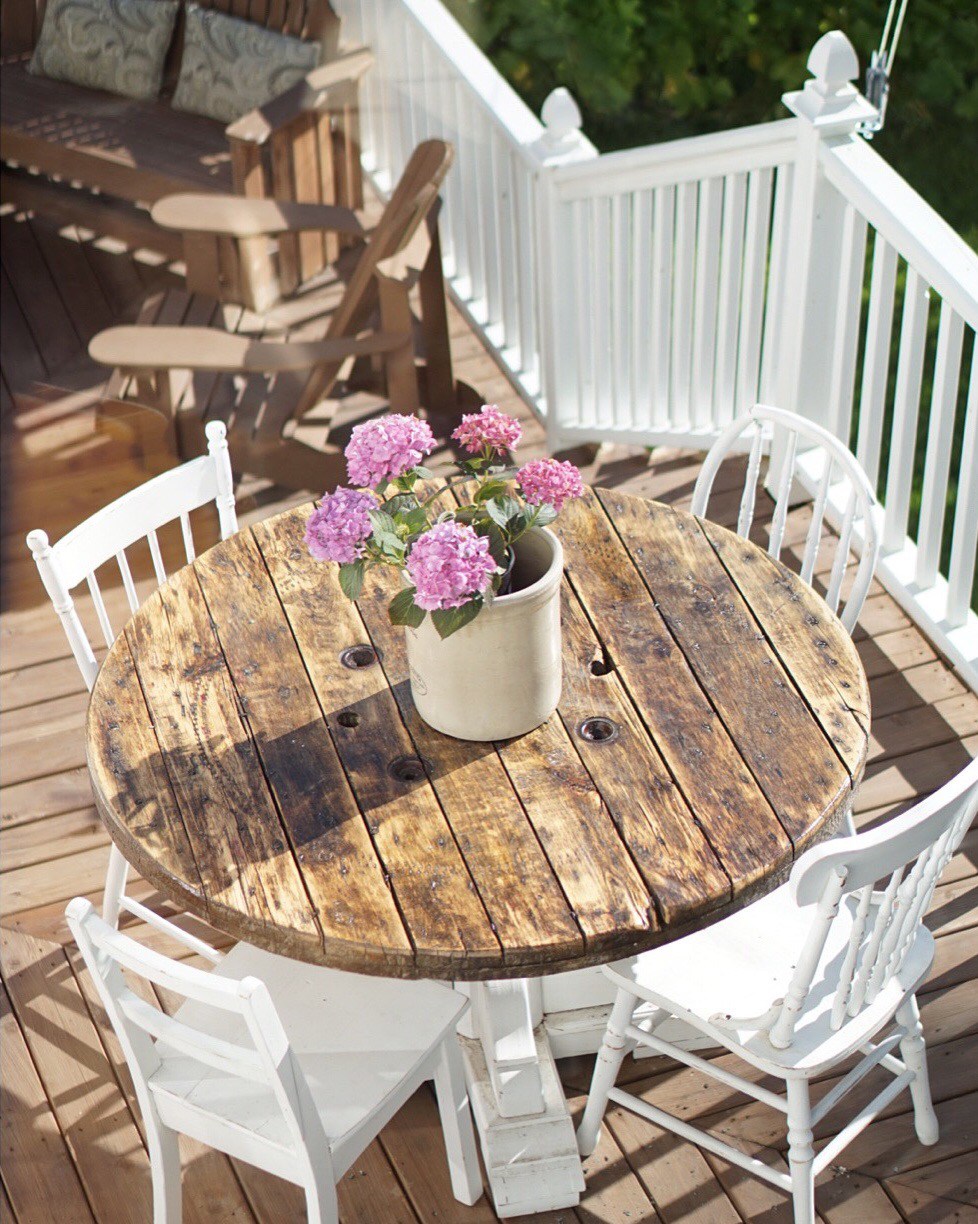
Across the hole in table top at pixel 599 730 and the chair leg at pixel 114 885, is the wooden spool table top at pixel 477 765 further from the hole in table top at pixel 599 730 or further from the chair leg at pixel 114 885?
the chair leg at pixel 114 885

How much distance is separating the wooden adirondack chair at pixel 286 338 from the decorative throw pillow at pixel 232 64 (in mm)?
863

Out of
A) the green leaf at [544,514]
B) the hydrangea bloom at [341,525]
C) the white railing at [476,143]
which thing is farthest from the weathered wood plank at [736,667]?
the white railing at [476,143]

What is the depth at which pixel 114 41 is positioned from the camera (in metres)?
5.01

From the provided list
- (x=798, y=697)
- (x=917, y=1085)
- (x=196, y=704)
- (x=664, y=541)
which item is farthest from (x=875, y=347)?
(x=196, y=704)

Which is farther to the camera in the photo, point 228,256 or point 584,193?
point 228,256

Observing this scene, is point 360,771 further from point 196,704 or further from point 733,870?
point 733,870

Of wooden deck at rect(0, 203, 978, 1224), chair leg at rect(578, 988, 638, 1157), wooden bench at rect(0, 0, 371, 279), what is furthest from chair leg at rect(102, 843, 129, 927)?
wooden bench at rect(0, 0, 371, 279)

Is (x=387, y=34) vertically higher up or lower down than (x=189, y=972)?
higher up

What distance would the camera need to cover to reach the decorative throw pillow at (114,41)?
4988mm

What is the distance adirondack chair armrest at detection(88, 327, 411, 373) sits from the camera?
138 inches

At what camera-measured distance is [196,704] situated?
2.17m

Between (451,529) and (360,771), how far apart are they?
0.46 m

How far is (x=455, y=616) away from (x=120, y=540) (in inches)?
35.3

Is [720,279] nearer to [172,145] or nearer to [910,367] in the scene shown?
[910,367]
